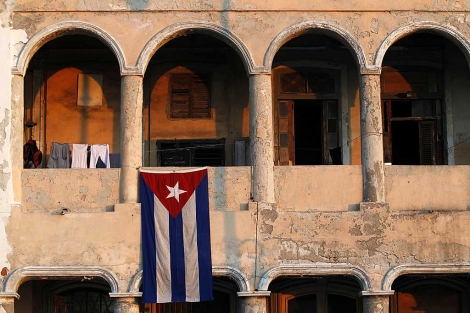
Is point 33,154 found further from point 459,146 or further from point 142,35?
point 459,146

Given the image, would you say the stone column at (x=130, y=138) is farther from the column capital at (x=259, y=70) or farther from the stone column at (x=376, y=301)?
the stone column at (x=376, y=301)

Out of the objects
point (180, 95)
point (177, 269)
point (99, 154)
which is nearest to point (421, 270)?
point (177, 269)

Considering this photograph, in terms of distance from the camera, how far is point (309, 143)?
21.9 meters

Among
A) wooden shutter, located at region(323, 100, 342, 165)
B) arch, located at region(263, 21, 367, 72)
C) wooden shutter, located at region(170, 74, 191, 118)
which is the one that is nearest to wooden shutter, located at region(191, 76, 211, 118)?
wooden shutter, located at region(170, 74, 191, 118)

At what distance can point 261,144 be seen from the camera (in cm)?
1917

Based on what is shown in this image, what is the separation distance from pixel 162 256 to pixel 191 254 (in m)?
0.54

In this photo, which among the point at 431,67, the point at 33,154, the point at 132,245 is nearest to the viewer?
the point at 132,245

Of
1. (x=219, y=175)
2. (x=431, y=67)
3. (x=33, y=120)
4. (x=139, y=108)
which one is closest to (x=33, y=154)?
(x=33, y=120)

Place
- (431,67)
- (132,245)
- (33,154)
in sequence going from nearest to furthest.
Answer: (132,245) → (33,154) → (431,67)

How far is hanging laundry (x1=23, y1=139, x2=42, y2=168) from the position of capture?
20594 millimetres

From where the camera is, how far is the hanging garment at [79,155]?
66.8ft

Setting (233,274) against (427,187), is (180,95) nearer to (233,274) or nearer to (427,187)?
(233,274)

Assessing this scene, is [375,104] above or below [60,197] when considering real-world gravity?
above

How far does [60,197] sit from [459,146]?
27.9 feet
